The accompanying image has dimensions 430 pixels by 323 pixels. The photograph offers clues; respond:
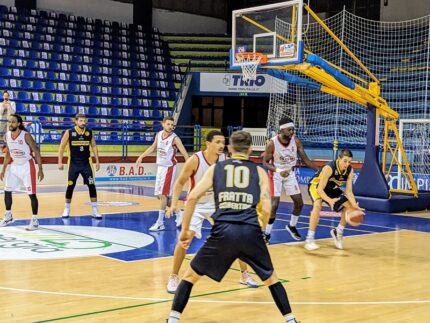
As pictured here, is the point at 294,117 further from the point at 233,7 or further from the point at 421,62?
the point at 233,7

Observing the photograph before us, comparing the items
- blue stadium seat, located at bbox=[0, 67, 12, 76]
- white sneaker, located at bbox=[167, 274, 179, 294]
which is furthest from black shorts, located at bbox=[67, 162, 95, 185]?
blue stadium seat, located at bbox=[0, 67, 12, 76]

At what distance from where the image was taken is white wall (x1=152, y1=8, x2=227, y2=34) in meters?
29.2

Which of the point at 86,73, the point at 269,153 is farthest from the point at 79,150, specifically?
the point at 86,73

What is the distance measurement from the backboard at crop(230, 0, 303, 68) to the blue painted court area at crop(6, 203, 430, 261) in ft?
10.2

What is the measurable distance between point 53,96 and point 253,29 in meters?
10.7

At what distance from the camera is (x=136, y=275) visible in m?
7.20

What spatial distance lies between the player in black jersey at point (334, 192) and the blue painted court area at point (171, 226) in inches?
29.5

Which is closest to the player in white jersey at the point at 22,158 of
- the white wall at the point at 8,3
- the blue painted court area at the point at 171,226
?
the blue painted court area at the point at 171,226

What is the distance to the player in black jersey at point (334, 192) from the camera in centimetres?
896

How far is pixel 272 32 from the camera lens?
1294cm

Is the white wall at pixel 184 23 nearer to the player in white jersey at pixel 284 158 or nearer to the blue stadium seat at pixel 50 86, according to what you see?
the blue stadium seat at pixel 50 86

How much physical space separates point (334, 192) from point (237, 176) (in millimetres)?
4842

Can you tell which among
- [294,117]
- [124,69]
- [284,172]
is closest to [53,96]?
[124,69]

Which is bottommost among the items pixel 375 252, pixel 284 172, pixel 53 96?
pixel 375 252
